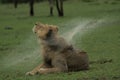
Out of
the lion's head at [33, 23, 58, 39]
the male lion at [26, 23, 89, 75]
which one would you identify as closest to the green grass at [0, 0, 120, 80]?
the male lion at [26, 23, 89, 75]

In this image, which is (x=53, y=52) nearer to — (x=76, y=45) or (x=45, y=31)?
(x=45, y=31)

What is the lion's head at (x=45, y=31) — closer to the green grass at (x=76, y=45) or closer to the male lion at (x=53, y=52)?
the male lion at (x=53, y=52)

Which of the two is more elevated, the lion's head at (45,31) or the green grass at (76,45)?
the lion's head at (45,31)

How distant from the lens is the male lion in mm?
9805

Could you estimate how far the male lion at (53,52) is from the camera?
32.2 feet

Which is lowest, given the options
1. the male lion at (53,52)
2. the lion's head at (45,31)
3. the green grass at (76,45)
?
the green grass at (76,45)

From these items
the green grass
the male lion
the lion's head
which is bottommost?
the green grass

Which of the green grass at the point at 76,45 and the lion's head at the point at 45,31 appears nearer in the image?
the green grass at the point at 76,45

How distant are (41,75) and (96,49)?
549 cm

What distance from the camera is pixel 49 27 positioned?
9844 mm

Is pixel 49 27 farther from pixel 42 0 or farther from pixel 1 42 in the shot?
pixel 42 0

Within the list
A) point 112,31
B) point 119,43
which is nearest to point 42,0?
point 112,31

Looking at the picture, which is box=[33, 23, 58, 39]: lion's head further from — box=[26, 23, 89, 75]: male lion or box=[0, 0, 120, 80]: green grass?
box=[0, 0, 120, 80]: green grass

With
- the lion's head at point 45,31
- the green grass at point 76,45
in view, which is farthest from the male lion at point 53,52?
the green grass at point 76,45
